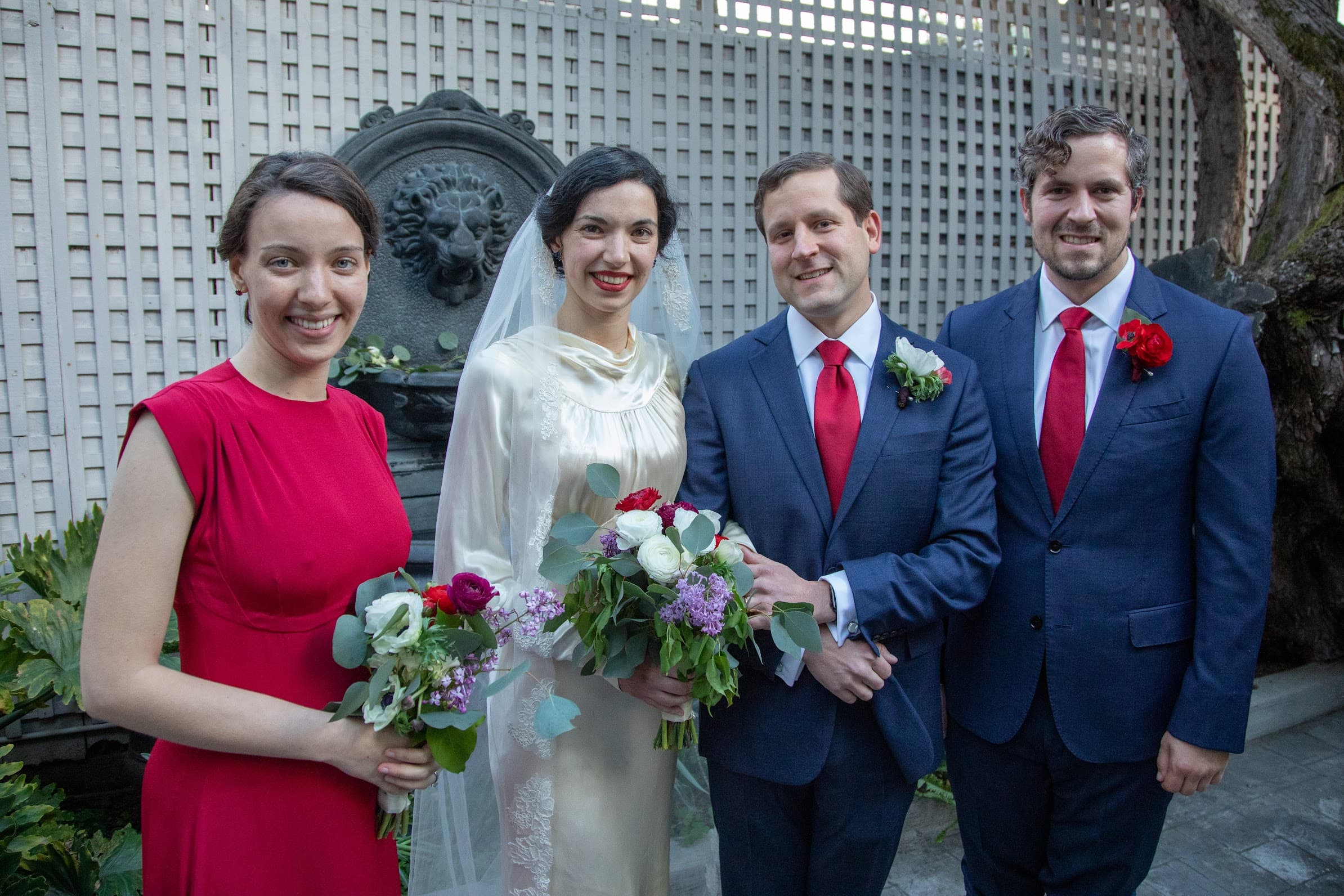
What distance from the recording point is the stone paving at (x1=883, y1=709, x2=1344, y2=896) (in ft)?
11.1

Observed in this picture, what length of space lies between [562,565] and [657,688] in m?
0.38

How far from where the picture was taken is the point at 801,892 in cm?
221

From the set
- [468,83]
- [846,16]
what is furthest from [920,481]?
[846,16]

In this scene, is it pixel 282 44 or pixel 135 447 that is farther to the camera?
pixel 282 44

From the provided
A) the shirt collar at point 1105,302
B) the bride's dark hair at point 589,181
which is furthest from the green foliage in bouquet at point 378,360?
the shirt collar at point 1105,302

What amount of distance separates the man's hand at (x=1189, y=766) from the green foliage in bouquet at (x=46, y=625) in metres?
2.50

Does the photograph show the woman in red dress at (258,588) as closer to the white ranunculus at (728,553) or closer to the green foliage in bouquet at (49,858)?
the white ranunculus at (728,553)

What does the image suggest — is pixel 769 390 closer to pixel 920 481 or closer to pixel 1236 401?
pixel 920 481

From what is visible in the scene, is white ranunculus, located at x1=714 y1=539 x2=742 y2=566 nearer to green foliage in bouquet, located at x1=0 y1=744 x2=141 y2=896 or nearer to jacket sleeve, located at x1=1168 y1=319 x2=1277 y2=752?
jacket sleeve, located at x1=1168 y1=319 x2=1277 y2=752

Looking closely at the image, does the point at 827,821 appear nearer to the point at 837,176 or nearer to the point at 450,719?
the point at 450,719

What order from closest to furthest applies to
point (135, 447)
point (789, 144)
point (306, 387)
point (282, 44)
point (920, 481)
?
point (135, 447) → point (306, 387) → point (920, 481) → point (282, 44) → point (789, 144)

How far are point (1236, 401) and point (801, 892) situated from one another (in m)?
1.54

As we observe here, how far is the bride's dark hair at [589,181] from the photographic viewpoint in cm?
210

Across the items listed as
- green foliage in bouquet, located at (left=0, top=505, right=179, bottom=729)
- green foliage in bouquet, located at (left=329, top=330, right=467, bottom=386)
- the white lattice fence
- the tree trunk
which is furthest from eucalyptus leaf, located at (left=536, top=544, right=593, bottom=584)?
the tree trunk
